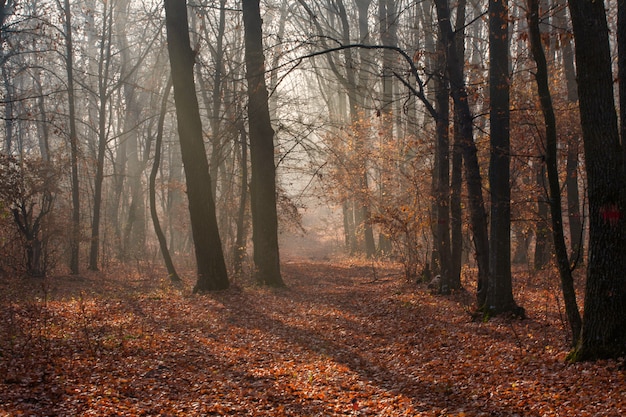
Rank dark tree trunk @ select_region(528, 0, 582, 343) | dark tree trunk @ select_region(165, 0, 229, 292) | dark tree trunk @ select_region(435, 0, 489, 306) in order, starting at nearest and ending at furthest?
dark tree trunk @ select_region(528, 0, 582, 343)
dark tree trunk @ select_region(435, 0, 489, 306)
dark tree trunk @ select_region(165, 0, 229, 292)

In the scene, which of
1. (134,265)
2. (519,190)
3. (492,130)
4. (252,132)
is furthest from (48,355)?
(134,265)

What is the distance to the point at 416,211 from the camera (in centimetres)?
1554

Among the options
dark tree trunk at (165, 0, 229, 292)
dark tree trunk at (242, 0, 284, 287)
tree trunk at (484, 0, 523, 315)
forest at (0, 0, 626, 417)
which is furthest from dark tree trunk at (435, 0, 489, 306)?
dark tree trunk at (165, 0, 229, 292)

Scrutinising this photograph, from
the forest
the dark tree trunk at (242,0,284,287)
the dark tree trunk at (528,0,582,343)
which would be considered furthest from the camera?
the dark tree trunk at (242,0,284,287)

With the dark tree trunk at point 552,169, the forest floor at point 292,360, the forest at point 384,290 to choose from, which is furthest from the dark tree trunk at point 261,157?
the dark tree trunk at point 552,169

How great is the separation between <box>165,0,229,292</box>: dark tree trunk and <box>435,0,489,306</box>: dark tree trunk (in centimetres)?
666

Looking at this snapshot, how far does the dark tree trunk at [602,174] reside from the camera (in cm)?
638

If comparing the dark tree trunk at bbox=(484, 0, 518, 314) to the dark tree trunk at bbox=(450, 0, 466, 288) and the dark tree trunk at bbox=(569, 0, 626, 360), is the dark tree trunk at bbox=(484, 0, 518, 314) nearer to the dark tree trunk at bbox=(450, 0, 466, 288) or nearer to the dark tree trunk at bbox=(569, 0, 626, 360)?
the dark tree trunk at bbox=(450, 0, 466, 288)

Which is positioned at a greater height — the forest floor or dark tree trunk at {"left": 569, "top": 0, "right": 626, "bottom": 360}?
dark tree trunk at {"left": 569, "top": 0, "right": 626, "bottom": 360}

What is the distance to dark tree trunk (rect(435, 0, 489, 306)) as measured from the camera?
1034cm

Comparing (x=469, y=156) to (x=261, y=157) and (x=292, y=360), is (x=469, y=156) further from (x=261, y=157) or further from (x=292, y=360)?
(x=261, y=157)

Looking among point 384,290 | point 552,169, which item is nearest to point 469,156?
point 552,169

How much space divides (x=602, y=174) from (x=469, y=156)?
4.03m

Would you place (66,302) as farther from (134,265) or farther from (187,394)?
(134,265)
